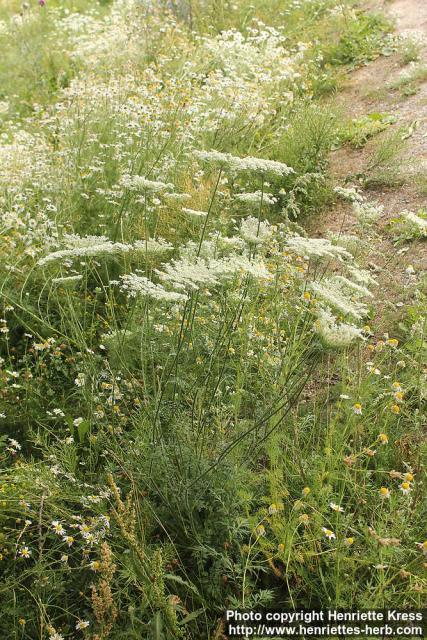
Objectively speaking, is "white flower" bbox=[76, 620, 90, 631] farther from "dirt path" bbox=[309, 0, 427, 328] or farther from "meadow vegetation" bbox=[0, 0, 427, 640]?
"dirt path" bbox=[309, 0, 427, 328]

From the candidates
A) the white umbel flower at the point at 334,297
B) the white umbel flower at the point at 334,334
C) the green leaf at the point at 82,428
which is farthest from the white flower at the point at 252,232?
the green leaf at the point at 82,428

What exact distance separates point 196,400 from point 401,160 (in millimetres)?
3512

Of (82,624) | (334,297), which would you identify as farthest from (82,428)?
(334,297)

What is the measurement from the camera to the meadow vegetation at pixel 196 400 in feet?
7.51

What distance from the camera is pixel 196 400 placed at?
293cm

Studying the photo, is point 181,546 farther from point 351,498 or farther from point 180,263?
point 180,263

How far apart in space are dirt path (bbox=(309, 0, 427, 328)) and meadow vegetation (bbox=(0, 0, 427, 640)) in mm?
159

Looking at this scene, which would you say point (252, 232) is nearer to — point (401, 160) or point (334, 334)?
point (334, 334)

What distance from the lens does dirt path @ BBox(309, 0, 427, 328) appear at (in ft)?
13.8

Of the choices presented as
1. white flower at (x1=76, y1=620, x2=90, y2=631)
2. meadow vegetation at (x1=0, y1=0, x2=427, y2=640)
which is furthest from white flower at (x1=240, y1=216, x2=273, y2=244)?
white flower at (x1=76, y1=620, x2=90, y2=631)

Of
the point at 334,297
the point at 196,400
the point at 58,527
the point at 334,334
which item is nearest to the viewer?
the point at 334,334

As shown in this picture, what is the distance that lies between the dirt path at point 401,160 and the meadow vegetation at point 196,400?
0.52ft

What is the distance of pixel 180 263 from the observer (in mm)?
2338

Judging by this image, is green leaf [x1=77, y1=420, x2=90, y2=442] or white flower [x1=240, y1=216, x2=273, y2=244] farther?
green leaf [x1=77, y1=420, x2=90, y2=442]
